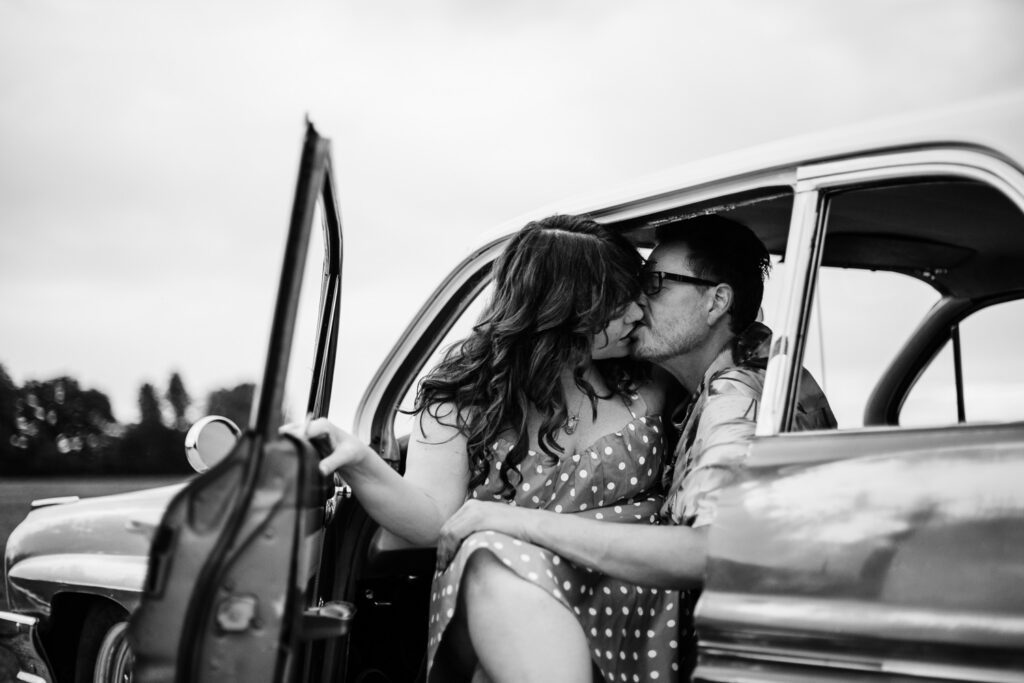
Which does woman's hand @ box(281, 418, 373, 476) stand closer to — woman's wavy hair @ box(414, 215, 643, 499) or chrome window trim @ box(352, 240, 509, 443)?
woman's wavy hair @ box(414, 215, 643, 499)

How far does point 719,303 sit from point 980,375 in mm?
713

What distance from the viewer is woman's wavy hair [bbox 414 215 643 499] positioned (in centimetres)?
272

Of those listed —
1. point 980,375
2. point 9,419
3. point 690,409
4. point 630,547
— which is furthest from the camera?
point 9,419

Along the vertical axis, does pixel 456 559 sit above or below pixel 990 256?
below

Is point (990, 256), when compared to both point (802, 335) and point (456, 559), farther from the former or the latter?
point (456, 559)

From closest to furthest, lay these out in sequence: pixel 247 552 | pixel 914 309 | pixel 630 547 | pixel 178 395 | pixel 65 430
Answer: pixel 247 552 → pixel 630 547 → pixel 914 309 → pixel 65 430 → pixel 178 395

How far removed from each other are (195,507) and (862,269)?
1.84m

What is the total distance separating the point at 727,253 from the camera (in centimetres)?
275

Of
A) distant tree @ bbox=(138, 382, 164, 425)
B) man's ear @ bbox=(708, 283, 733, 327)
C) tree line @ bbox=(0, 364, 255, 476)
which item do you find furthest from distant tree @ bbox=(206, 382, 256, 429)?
man's ear @ bbox=(708, 283, 733, 327)

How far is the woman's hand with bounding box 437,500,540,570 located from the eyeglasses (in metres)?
0.81

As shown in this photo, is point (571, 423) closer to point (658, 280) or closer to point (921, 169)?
point (658, 280)

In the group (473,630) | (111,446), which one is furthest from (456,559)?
(111,446)

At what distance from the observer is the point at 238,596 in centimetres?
158

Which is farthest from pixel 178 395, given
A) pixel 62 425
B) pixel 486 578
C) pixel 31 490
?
pixel 486 578
